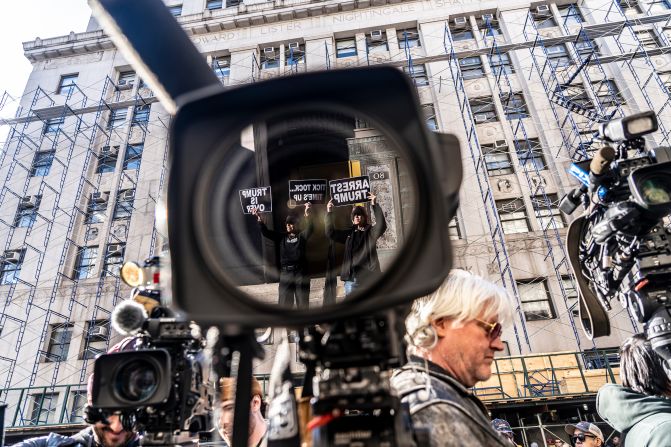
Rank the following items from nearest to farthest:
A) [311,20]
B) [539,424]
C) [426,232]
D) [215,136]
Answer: [426,232]
[215,136]
[539,424]
[311,20]

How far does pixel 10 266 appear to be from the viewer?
1505 cm

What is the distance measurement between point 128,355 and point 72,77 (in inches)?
881

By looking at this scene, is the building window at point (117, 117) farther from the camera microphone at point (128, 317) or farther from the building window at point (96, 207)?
the camera microphone at point (128, 317)

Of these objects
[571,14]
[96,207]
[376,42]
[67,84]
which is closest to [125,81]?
[67,84]

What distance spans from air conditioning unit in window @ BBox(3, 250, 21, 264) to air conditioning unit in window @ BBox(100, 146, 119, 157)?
494cm

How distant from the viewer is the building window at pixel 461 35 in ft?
58.2

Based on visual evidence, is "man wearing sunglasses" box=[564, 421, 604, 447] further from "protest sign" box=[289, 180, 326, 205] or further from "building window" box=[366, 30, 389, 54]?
"building window" box=[366, 30, 389, 54]

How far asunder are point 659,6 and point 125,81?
23.6m

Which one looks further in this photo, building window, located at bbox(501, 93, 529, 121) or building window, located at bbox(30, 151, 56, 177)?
building window, located at bbox(30, 151, 56, 177)

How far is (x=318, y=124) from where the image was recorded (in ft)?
2.36

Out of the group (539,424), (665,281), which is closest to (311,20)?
(539,424)

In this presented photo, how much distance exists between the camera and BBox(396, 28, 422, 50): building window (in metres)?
17.9

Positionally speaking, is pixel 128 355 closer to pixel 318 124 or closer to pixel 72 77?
pixel 318 124

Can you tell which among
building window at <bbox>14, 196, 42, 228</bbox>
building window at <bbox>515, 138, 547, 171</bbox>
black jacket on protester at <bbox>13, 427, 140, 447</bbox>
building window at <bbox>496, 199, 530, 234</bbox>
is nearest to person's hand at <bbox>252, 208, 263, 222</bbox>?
black jacket on protester at <bbox>13, 427, 140, 447</bbox>
